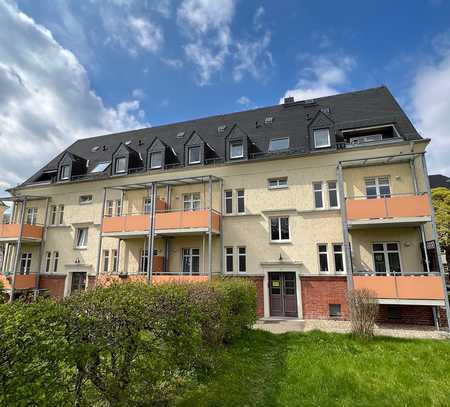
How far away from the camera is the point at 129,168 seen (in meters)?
20.0

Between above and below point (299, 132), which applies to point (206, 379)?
below

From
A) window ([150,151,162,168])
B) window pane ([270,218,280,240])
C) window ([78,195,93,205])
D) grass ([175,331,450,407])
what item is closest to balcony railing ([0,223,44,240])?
window ([78,195,93,205])

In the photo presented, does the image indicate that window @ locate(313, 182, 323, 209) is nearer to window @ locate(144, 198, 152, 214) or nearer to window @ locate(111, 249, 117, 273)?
window @ locate(144, 198, 152, 214)

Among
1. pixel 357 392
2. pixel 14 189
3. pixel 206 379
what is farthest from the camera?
pixel 14 189

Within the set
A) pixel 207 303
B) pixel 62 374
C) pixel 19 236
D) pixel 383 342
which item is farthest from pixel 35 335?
pixel 19 236

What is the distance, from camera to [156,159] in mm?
19641

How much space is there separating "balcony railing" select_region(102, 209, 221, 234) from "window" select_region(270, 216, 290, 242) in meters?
3.19

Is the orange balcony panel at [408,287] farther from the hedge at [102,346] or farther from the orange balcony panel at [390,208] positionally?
the hedge at [102,346]

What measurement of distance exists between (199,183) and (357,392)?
13974mm

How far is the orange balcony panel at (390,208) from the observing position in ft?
40.4

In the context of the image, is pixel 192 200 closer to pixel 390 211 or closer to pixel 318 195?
pixel 318 195

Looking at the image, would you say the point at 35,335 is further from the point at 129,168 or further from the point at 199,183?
the point at 129,168

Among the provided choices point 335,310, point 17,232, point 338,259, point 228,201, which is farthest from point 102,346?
point 17,232

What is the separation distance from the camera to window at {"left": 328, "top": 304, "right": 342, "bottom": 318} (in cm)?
1382
